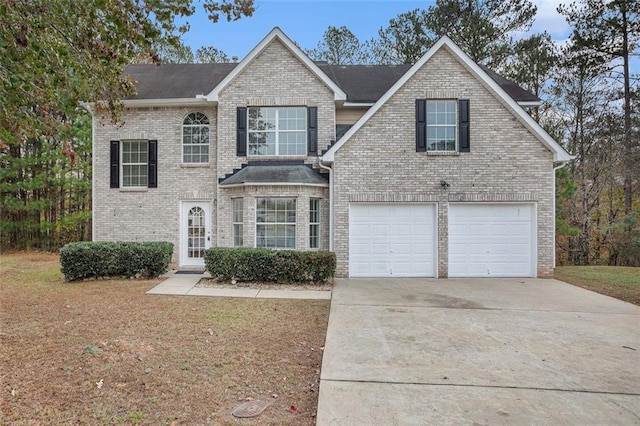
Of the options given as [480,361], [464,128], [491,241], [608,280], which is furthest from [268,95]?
[608,280]

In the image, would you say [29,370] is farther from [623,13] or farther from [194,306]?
[623,13]

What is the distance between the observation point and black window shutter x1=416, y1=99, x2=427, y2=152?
36.6 ft

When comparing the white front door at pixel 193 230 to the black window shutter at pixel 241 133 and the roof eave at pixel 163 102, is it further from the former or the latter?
the roof eave at pixel 163 102

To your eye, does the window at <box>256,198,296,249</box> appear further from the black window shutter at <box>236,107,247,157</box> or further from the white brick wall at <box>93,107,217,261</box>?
the white brick wall at <box>93,107,217,261</box>

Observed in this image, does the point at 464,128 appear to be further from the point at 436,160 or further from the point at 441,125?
the point at 436,160

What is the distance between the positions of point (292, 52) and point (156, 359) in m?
10.5

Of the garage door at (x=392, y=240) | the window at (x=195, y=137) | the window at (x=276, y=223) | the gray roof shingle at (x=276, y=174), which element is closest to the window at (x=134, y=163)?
the window at (x=195, y=137)

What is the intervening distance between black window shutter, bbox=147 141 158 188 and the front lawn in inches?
540

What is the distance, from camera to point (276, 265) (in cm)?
983

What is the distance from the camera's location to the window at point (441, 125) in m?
11.2

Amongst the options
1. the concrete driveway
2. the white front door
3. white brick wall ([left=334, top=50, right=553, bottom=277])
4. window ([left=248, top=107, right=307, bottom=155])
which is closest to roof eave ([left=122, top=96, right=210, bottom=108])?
window ([left=248, top=107, right=307, bottom=155])

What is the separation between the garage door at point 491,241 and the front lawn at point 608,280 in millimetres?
1487

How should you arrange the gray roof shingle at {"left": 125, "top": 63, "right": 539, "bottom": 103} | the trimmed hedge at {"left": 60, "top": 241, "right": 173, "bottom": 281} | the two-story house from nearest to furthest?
the trimmed hedge at {"left": 60, "top": 241, "right": 173, "bottom": 281}, the two-story house, the gray roof shingle at {"left": 125, "top": 63, "right": 539, "bottom": 103}

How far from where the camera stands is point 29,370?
14.0 ft
